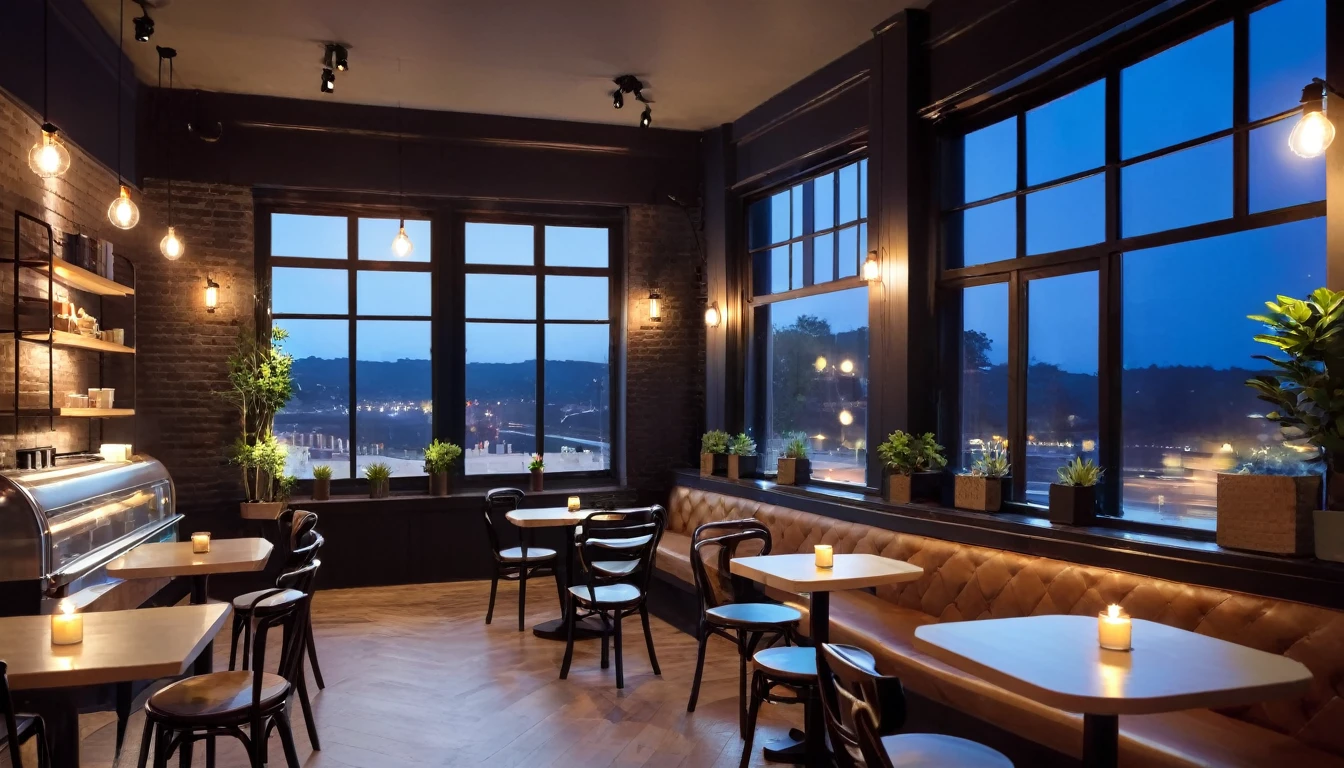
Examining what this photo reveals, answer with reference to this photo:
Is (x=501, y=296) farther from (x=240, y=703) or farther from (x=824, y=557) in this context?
(x=240, y=703)

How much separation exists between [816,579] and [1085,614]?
1165 millimetres

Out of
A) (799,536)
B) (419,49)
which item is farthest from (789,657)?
(419,49)

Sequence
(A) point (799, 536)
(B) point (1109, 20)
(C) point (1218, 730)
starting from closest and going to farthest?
(C) point (1218, 730) < (B) point (1109, 20) < (A) point (799, 536)

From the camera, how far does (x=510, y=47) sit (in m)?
6.52

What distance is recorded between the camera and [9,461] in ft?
16.4

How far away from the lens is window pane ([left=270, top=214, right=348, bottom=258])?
802cm

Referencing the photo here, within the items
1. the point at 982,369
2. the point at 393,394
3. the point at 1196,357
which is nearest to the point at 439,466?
the point at 393,394

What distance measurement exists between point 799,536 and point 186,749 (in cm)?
377

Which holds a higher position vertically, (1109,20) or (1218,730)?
(1109,20)

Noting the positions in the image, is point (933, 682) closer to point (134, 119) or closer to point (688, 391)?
point (688, 391)

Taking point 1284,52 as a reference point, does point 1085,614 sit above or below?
below

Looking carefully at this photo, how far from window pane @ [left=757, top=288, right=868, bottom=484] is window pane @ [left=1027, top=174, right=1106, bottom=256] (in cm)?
156

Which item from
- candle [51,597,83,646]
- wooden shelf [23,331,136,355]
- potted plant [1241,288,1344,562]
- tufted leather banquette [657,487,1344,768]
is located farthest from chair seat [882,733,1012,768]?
wooden shelf [23,331,136,355]

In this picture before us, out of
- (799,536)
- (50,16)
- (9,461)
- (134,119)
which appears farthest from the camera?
(134,119)
